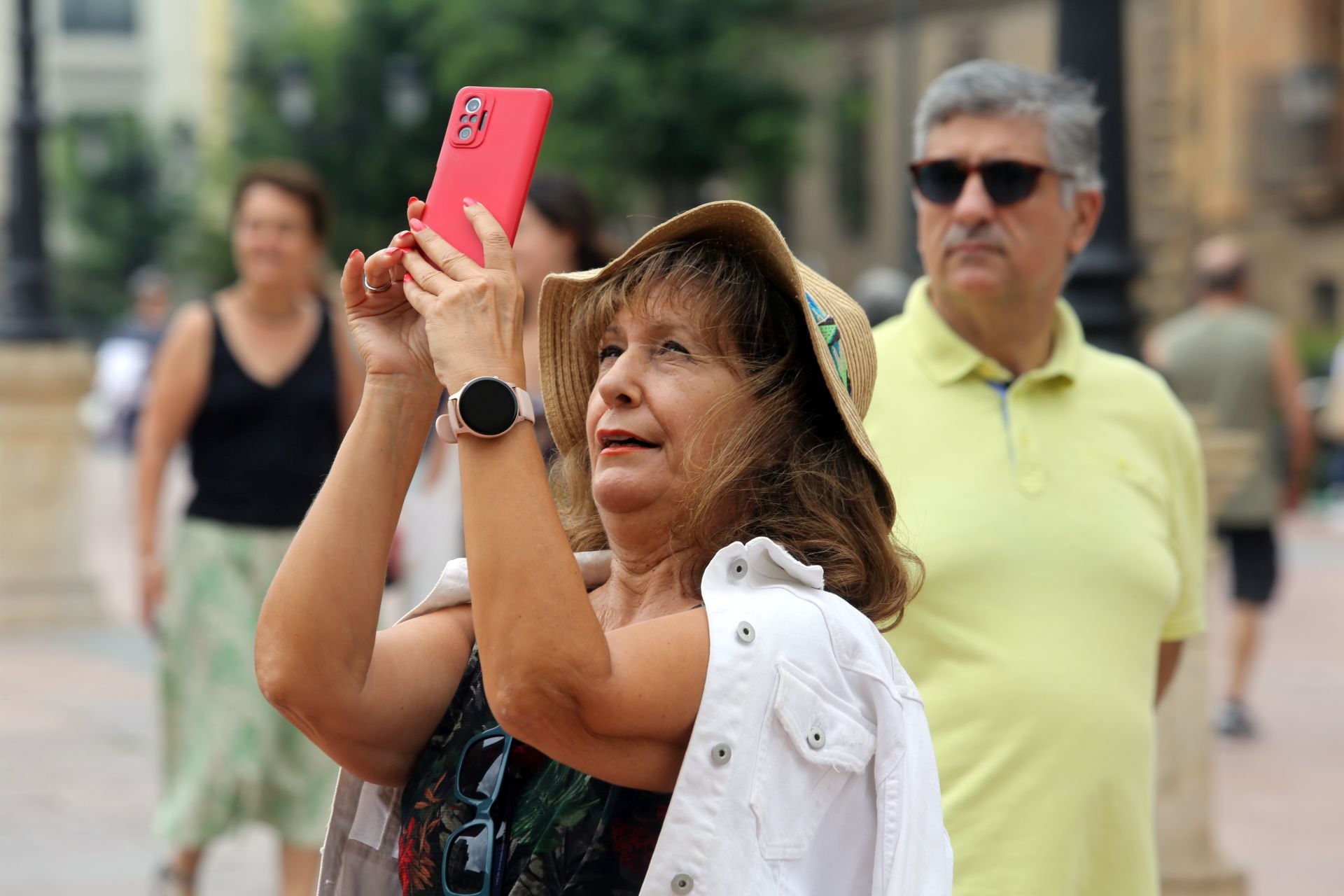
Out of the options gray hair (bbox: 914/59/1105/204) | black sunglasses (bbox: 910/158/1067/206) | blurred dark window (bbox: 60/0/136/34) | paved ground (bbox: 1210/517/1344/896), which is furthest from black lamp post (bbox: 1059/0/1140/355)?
blurred dark window (bbox: 60/0/136/34)

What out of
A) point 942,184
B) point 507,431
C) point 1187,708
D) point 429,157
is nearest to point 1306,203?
point 429,157

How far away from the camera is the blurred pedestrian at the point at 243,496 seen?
5602 mm

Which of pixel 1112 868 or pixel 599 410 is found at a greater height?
pixel 599 410

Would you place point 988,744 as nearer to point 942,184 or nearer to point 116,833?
point 942,184

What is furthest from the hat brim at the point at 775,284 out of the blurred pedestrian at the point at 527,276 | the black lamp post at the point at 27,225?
the black lamp post at the point at 27,225

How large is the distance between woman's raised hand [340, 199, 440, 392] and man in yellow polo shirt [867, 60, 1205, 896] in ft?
3.33

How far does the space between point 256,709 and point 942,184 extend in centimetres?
301

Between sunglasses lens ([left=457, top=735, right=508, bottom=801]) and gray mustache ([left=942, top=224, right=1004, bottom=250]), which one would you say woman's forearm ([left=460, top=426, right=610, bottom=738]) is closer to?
sunglasses lens ([left=457, top=735, right=508, bottom=801])

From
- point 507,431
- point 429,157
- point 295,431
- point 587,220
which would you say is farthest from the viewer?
point 429,157

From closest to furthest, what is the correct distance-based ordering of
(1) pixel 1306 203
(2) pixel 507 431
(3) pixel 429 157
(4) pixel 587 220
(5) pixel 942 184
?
(2) pixel 507 431 → (5) pixel 942 184 → (4) pixel 587 220 → (1) pixel 1306 203 → (3) pixel 429 157

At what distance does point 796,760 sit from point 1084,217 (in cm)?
180

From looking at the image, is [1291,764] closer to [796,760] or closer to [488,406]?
[796,760]

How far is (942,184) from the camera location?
3.42m

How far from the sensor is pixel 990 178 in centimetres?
337
